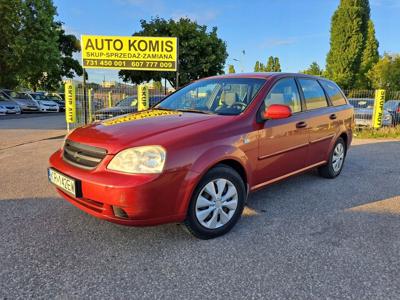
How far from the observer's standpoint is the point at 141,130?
300 cm

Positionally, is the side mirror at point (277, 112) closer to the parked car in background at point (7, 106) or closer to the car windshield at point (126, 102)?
the car windshield at point (126, 102)

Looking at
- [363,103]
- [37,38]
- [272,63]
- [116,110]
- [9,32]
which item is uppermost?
[272,63]

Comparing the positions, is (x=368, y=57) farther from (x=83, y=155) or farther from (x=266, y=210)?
(x=83, y=155)

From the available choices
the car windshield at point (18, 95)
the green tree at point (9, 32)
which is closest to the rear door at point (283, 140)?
the car windshield at point (18, 95)

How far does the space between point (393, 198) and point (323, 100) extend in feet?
5.36

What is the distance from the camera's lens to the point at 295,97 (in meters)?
4.20

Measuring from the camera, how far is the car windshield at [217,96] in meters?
3.63

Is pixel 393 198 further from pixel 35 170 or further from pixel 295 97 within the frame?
pixel 35 170

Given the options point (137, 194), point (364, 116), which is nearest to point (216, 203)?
point (137, 194)

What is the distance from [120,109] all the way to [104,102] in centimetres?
237

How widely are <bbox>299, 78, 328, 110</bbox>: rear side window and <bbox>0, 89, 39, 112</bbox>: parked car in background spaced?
2155 cm

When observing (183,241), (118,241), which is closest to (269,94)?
(183,241)

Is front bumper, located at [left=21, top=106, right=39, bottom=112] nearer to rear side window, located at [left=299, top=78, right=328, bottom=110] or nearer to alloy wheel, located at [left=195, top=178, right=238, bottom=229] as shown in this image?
rear side window, located at [left=299, top=78, right=328, bottom=110]

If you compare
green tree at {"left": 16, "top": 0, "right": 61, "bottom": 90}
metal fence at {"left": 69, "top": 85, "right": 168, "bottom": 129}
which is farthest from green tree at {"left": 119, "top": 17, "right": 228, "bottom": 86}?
metal fence at {"left": 69, "top": 85, "right": 168, "bottom": 129}
